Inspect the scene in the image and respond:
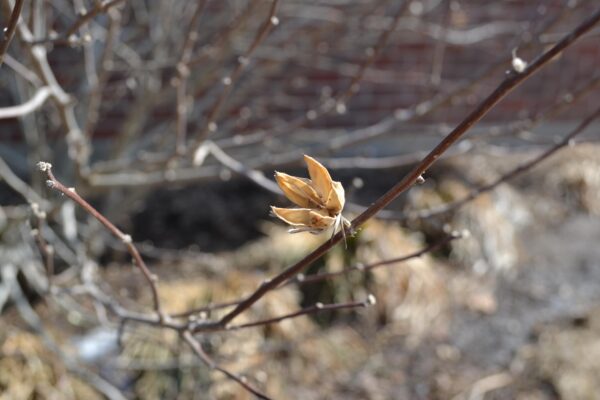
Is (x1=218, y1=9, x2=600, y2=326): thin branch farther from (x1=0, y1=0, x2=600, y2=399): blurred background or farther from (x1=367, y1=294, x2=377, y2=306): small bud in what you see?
(x1=0, y1=0, x2=600, y2=399): blurred background

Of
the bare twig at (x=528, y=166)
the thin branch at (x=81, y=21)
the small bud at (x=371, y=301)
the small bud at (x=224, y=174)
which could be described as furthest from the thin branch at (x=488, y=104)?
the small bud at (x=224, y=174)

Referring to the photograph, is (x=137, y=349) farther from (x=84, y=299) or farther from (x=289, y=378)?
(x=289, y=378)

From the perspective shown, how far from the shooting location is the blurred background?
2586 mm

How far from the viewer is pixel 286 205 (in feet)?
14.0

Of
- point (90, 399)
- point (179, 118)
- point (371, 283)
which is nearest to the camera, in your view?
point (179, 118)

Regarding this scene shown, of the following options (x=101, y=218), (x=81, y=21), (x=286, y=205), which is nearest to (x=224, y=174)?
(x=81, y=21)

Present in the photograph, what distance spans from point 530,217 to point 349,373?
2479 millimetres

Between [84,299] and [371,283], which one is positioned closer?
[84,299]

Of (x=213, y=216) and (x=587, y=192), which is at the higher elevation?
(x=587, y=192)

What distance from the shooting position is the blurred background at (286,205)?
2.59 meters

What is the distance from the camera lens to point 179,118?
2.24 meters

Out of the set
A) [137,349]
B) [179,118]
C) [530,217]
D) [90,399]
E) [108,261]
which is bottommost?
[90,399]

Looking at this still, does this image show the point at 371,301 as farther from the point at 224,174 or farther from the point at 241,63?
the point at 224,174

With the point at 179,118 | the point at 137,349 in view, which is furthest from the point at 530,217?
the point at 179,118
